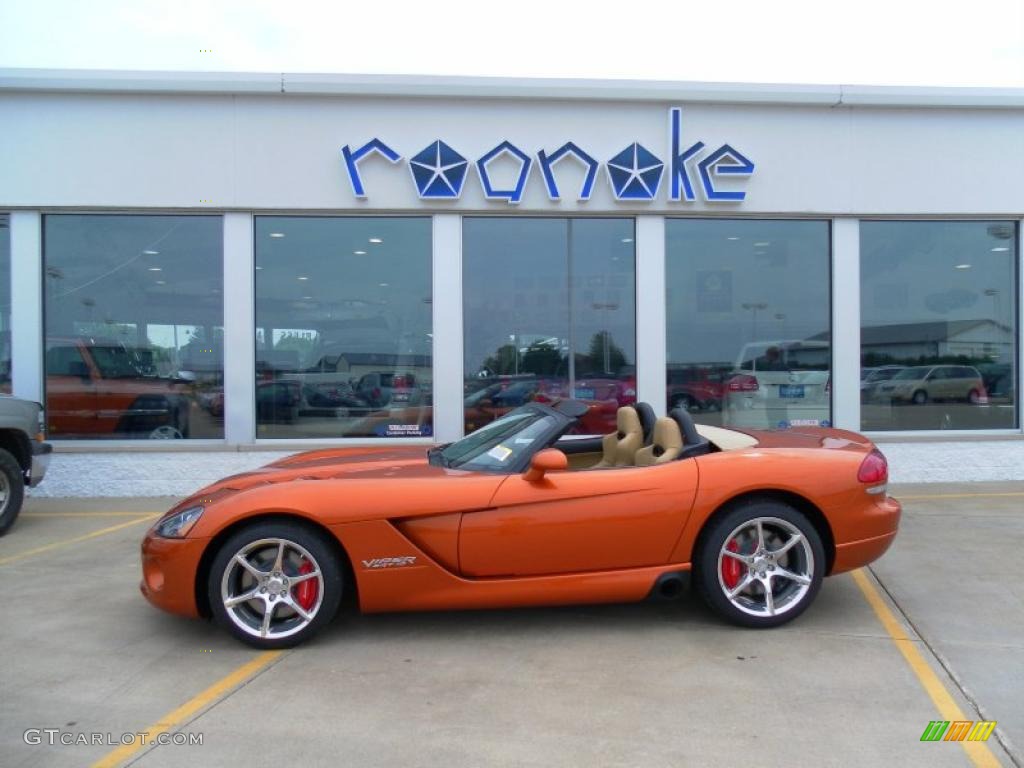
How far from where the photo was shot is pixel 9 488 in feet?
22.5

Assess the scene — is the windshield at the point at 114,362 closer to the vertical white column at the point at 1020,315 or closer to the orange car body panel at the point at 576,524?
the orange car body panel at the point at 576,524

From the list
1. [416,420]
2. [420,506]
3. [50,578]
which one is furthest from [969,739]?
[416,420]

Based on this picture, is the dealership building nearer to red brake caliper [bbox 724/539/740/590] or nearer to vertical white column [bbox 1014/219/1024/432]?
vertical white column [bbox 1014/219/1024/432]

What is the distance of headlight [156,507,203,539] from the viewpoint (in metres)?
3.87

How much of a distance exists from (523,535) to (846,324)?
7146 mm

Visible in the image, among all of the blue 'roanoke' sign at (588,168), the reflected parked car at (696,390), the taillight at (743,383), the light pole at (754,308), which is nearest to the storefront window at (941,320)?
the light pole at (754,308)

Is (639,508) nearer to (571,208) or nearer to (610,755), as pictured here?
(610,755)

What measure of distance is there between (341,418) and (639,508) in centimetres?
613

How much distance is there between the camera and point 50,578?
5.37 meters

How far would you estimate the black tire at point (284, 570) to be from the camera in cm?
381

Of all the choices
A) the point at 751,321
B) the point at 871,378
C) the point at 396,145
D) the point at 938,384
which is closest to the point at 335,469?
the point at 396,145

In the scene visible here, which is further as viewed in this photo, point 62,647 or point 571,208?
point 571,208

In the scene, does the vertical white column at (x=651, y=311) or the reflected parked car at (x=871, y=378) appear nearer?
the vertical white column at (x=651, y=311)

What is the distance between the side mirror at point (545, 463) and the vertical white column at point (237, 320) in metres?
6.16
